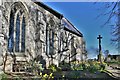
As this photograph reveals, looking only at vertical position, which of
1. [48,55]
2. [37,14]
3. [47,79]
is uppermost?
[37,14]

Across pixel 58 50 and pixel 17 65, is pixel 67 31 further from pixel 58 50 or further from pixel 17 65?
pixel 17 65

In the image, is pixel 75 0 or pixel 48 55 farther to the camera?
pixel 48 55

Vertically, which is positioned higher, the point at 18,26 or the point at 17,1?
the point at 17,1

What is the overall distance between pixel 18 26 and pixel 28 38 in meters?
1.24

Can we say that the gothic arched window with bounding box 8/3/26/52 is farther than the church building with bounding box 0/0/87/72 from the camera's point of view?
Yes

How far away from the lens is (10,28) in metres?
15.8

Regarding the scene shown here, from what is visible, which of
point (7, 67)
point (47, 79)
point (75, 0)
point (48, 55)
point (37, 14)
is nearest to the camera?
point (47, 79)

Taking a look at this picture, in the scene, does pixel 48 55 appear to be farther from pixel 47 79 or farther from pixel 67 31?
pixel 47 79

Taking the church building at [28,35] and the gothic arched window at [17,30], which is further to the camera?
the gothic arched window at [17,30]

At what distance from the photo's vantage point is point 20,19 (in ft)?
54.2

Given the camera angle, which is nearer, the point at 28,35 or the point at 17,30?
the point at 17,30

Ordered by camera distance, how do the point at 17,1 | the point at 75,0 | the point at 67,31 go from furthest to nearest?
the point at 67,31
the point at 17,1
the point at 75,0

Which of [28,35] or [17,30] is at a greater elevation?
[17,30]

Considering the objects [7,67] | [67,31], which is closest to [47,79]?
[7,67]
